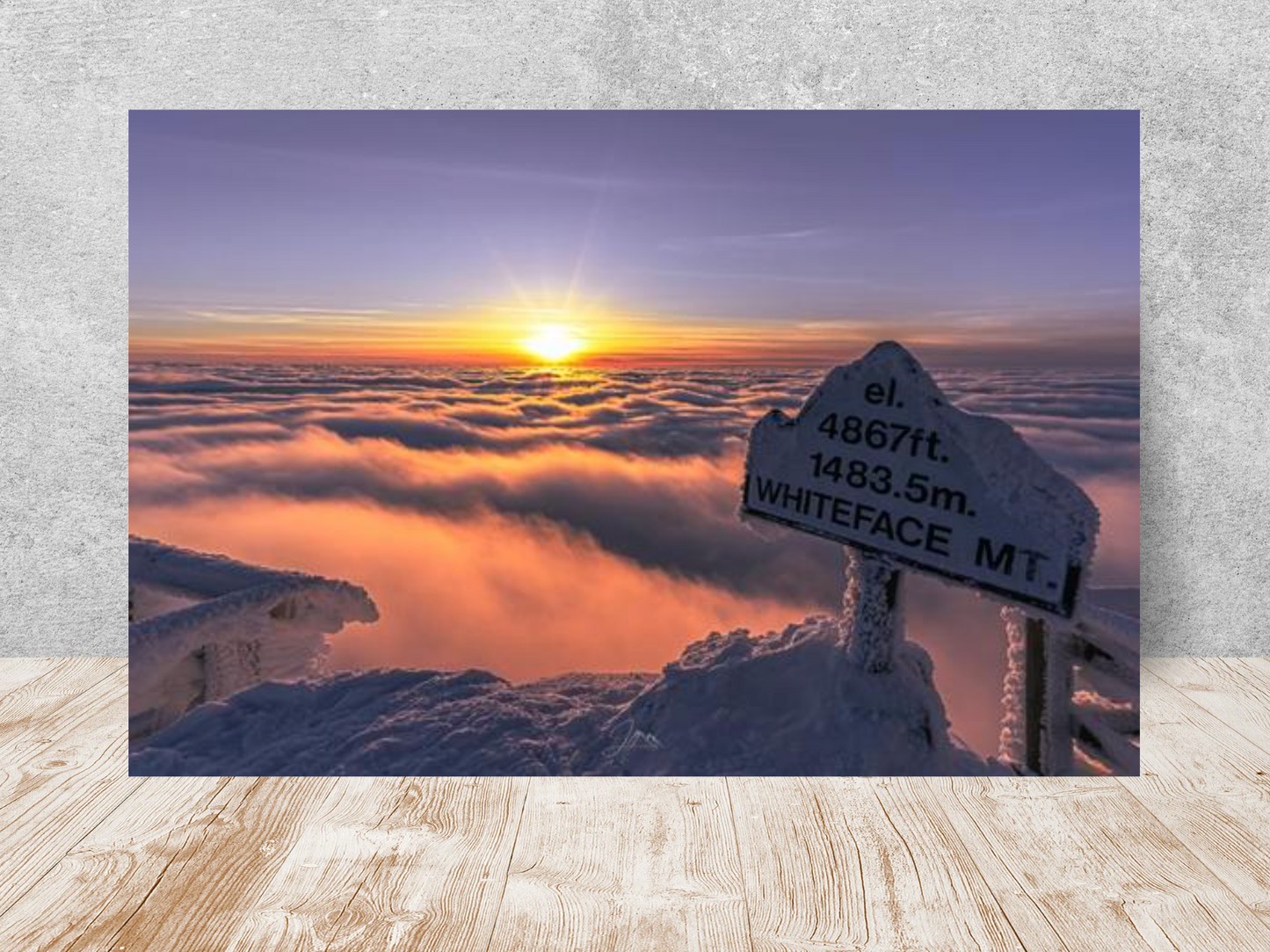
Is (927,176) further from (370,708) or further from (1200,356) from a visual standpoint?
(370,708)

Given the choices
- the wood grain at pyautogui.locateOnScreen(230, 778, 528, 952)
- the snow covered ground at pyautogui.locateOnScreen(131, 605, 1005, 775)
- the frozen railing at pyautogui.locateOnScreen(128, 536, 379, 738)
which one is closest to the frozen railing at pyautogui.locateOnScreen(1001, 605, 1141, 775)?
the snow covered ground at pyautogui.locateOnScreen(131, 605, 1005, 775)

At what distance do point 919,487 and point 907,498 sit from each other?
30mm

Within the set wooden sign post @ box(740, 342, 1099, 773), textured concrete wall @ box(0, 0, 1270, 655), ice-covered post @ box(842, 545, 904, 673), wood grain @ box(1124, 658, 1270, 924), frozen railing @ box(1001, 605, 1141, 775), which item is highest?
textured concrete wall @ box(0, 0, 1270, 655)

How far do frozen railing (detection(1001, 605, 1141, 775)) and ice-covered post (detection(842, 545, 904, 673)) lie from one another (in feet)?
0.69

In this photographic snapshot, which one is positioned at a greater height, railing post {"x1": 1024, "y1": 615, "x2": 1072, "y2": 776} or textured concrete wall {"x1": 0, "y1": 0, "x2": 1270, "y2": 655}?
textured concrete wall {"x1": 0, "y1": 0, "x2": 1270, "y2": 655}

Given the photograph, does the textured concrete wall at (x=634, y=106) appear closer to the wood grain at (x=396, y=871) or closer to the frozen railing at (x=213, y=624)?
the frozen railing at (x=213, y=624)

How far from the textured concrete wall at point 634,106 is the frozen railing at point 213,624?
502 millimetres

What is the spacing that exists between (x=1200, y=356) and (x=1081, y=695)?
94cm

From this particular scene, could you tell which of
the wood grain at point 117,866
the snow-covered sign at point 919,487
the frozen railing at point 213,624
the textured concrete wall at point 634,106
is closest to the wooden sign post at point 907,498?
the snow-covered sign at point 919,487

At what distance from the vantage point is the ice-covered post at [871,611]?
217 cm

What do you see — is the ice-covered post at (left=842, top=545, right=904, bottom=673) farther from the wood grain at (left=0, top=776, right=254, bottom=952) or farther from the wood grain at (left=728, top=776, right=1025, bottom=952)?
the wood grain at (left=0, top=776, right=254, bottom=952)

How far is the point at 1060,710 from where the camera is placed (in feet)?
7.13

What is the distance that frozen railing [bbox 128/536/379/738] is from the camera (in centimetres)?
217

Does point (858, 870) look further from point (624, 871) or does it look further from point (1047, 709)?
point (1047, 709)
